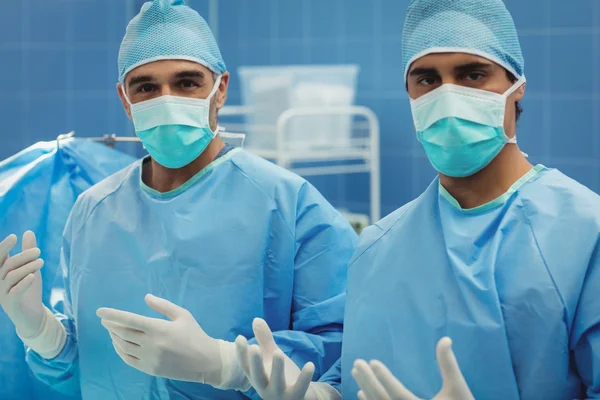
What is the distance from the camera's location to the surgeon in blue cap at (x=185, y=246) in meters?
1.68

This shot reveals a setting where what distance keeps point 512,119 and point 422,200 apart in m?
0.21

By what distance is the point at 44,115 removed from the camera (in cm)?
494

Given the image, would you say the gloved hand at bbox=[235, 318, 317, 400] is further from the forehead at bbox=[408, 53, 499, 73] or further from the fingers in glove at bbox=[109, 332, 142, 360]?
the forehead at bbox=[408, 53, 499, 73]

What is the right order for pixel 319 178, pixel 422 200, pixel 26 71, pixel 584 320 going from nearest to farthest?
pixel 584 320 < pixel 422 200 < pixel 319 178 < pixel 26 71

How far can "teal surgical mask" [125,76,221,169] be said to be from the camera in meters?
1.72

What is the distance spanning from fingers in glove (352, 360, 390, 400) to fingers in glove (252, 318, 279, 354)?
0.21 m

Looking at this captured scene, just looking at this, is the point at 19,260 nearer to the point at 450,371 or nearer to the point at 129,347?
the point at 129,347

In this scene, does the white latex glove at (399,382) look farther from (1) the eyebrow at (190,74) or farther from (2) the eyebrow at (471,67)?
(1) the eyebrow at (190,74)

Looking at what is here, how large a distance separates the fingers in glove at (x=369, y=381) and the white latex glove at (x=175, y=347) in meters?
0.36

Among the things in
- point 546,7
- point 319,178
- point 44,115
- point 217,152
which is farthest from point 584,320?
point 44,115

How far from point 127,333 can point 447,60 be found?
0.75 meters

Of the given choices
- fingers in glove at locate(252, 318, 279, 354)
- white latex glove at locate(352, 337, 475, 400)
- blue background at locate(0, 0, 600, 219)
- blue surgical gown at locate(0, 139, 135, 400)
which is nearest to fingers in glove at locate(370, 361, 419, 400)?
white latex glove at locate(352, 337, 475, 400)

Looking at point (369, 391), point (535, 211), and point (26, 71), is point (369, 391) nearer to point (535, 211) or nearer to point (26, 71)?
point (535, 211)

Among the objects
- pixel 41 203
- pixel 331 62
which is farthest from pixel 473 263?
pixel 331 62
